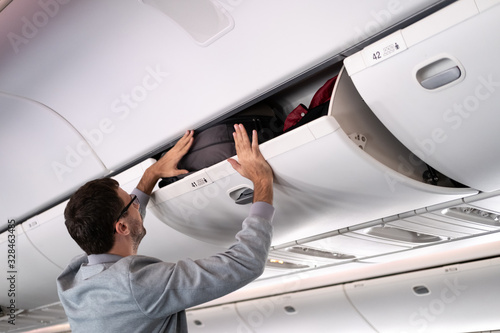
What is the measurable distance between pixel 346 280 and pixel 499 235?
166 cm

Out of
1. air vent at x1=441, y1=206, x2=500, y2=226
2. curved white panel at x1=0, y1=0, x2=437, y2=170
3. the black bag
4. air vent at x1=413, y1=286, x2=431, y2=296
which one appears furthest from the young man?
air vent at x1=413, y1=286, x2=431, y2=296

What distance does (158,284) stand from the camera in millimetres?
2227

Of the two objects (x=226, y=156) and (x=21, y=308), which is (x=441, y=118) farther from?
(x=21, y=308)

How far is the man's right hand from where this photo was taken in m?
2.54

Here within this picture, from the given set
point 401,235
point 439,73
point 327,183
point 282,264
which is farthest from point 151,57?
point 282,264

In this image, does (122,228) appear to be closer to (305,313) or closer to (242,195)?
(242,195)

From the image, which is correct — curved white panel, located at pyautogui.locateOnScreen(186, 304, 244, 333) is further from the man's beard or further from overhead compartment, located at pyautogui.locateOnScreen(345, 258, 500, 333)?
the man's beard

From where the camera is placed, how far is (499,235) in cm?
406

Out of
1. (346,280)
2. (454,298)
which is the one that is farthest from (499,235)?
(346,280)

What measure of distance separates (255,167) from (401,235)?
75.3 inches

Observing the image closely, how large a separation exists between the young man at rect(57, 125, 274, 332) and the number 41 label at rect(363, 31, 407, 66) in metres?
0.72

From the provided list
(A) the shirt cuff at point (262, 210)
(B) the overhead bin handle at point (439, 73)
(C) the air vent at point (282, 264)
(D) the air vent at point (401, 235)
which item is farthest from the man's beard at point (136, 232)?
(C) the air vent at point (282, 264)

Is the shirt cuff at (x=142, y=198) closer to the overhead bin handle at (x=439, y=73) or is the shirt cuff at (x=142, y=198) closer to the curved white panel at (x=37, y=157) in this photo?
the curved white panel at (x=37, y=157)

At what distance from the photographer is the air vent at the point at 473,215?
10.7ft
